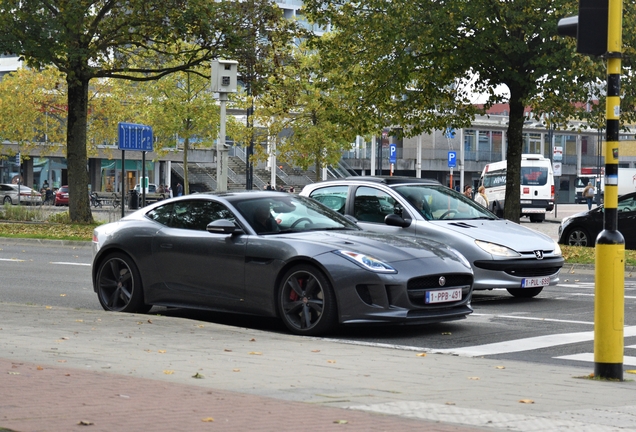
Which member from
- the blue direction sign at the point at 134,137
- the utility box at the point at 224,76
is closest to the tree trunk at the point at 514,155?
the utility box at the point at 224,76

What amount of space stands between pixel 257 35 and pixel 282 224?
22.4m

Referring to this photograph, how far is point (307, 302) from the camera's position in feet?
35.8

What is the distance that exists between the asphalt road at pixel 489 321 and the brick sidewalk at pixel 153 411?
3.66 meters

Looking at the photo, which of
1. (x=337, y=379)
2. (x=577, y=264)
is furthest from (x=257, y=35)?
(x=337, y=379)

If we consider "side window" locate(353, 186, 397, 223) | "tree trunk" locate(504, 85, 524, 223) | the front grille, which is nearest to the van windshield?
"tree trunk" locate(504, 85, 524, 223)

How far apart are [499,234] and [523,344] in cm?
410

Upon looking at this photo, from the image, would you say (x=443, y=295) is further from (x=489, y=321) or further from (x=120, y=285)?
(x=120, y=285)

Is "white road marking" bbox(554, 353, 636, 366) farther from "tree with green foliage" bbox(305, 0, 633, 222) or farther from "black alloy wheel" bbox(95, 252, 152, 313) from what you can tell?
"tree with green foliage" bbox(305, 0, 633, 222)

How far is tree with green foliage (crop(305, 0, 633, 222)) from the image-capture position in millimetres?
25791

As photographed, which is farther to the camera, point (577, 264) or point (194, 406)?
point (577, 264)

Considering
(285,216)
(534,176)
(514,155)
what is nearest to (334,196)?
(285,216)

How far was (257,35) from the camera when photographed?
3344 centimetres

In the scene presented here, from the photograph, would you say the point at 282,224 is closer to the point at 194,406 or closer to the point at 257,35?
the point at 194,406

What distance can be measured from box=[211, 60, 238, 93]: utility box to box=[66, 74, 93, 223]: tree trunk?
10810mm
